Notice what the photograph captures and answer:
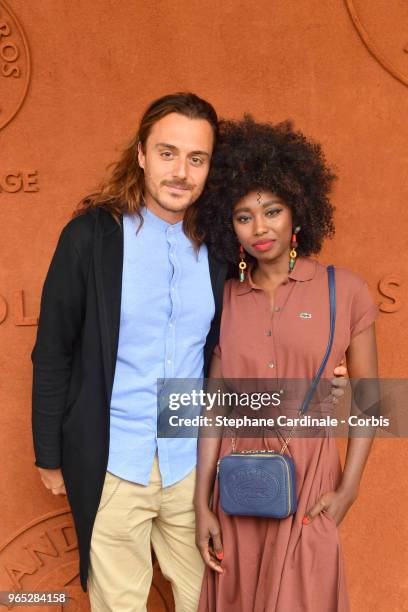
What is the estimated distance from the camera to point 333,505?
2.27 m

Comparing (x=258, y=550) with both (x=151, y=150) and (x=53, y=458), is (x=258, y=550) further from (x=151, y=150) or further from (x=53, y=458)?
(x=151, y=150)

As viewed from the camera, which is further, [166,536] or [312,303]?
[166,536]

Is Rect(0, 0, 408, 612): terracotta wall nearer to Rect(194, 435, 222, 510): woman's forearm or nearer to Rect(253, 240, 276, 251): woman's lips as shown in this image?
Rect(253, 240, 276, 251): woman's lips

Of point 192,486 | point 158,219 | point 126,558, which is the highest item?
point 158,219

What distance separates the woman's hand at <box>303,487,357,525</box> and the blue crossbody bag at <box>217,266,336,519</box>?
6 cm

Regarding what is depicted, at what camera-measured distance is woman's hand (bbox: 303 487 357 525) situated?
223 centimetres

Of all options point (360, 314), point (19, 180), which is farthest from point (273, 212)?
point (19, 180)

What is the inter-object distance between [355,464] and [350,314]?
47cm

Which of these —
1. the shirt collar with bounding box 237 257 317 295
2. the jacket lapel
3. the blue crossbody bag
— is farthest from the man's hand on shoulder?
the shirt collar with bounding box 237 257 317 295

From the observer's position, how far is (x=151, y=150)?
2.40m

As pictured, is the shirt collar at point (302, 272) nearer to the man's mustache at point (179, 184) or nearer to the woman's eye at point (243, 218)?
the woman's eye at point (243, 218)

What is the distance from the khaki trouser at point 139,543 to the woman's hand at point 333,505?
46 centimetres

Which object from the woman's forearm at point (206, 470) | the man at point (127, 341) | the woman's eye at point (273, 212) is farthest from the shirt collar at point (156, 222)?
the woman's forearm at point (206, 470)

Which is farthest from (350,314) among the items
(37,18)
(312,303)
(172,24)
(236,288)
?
(37,18)
